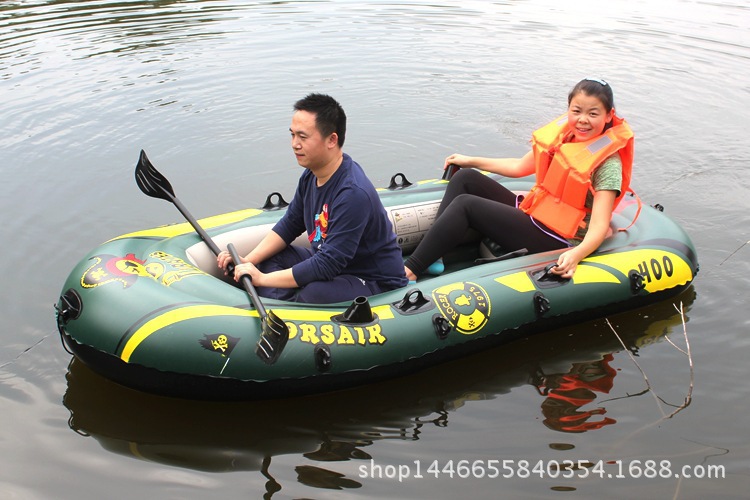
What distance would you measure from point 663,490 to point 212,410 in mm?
2086

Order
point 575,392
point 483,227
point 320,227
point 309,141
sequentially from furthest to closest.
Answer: point 483,227, point 575,392, point 320,227, point 309,141

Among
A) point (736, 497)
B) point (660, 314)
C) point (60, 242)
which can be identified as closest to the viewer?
point (736, 497)

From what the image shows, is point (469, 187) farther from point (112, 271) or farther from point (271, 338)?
point (112, 271)

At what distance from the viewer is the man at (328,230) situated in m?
3.56

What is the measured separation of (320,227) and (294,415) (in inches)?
36.7

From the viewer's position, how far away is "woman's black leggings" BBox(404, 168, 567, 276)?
14.6 feet

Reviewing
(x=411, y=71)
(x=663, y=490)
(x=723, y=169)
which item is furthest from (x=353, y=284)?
(x=411, y=71)

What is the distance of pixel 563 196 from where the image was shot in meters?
4.48

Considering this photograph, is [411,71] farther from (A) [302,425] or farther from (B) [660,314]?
(A) [302,425]

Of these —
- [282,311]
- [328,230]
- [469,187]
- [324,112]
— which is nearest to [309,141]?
[324,112]

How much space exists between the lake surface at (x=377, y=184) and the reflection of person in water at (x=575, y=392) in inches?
0.6

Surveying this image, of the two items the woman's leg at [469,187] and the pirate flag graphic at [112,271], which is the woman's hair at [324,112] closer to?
the pirate flag graphic at [112,271]

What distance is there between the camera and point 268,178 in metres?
6.50

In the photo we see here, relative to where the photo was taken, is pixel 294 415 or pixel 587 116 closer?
pixel 294 415
